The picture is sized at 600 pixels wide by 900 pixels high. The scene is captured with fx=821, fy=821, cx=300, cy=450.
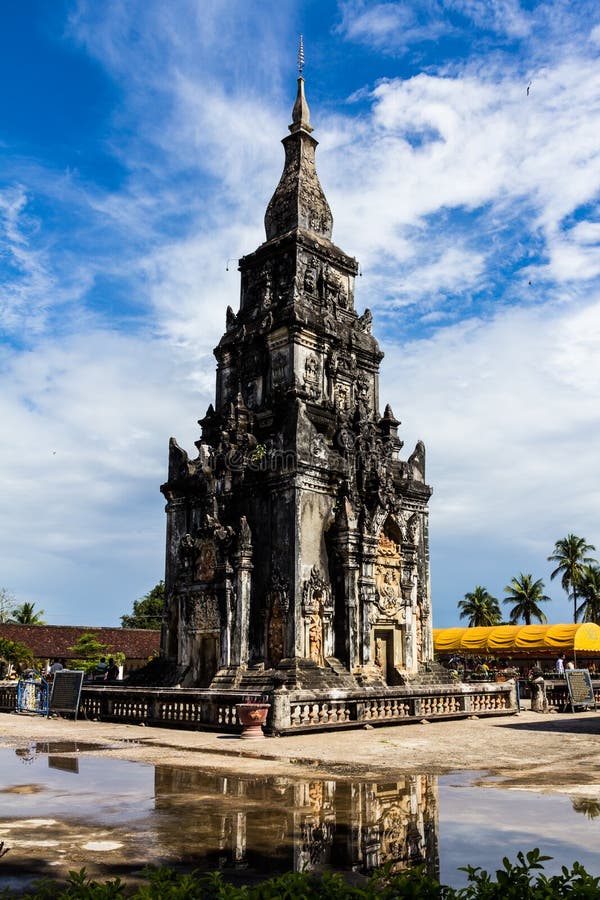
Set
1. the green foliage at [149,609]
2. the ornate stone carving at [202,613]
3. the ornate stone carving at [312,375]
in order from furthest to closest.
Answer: the green foliage at [149,609] < the ornate stone carving at [312,375] < the ornate stone carving at [202,613]

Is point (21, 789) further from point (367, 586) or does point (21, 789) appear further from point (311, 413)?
point (311, 413)

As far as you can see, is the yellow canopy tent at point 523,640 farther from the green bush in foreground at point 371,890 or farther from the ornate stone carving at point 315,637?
the green bush in foreground at point 371,890

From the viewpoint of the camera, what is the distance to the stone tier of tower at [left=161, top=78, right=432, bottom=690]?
24906 mm

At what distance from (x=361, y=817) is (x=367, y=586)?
17.2 meters

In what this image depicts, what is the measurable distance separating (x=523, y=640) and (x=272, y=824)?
40.4m

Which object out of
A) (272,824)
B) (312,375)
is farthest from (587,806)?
(312,375)

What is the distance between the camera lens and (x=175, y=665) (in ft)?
90.5

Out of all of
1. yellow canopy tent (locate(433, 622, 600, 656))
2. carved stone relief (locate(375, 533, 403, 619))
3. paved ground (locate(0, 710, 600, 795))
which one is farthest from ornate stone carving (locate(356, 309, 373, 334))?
yellow canopy tent (locate(433, 622, 600, 656))

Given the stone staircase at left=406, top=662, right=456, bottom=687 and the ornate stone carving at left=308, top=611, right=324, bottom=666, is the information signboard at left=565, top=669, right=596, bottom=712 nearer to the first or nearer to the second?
the stone staircase at left=406, top=662, right=456, bottom=687

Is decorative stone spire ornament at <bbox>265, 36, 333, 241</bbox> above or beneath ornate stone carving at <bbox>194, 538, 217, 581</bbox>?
above

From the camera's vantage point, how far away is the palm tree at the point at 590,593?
68438 mm

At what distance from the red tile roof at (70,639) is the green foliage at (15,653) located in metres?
3.39

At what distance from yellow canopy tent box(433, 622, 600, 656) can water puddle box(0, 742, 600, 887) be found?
3460cm

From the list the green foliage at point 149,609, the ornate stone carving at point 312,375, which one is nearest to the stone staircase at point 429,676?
the ornate stone carving at point 312,375
